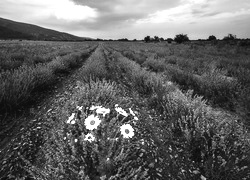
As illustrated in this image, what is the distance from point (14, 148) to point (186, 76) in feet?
17.7

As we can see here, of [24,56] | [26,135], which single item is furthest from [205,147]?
[24,56]

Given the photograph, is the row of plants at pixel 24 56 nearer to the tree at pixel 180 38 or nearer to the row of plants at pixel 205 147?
the row of plants at pixel 205 147

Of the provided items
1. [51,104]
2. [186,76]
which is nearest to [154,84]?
[186,76]

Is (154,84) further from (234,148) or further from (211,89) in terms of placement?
(234,148)

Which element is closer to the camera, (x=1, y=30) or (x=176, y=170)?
(x=176, y=170)

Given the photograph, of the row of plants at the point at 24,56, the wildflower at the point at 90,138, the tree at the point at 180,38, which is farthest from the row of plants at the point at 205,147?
the tree at the point at 180,38

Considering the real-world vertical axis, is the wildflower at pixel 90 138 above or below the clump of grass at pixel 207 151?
above

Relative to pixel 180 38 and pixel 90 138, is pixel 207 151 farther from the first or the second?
pixel 180 38

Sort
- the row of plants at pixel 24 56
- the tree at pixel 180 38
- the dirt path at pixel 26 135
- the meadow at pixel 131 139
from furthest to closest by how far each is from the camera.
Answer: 1. the tree at pixel 180 38
2. the row of plants at pixel 24 56
3. the dirt path at pixel 26 135
4. the meadow at pixel 131 139

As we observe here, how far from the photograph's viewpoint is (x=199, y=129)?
2.26 meters

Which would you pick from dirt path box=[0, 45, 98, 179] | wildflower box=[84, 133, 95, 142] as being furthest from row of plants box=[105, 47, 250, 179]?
dirt path box=[0, 45, 98, 179]

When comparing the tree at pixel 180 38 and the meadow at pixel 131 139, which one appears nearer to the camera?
the meadow at pixel 131 139

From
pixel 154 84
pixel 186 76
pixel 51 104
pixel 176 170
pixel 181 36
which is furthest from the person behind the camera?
pixel 181 36

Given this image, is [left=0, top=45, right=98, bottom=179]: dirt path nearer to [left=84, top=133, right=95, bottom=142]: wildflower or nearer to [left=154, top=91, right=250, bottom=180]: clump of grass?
[left=84, top=133, right=95, bottom=142]: wildflower
